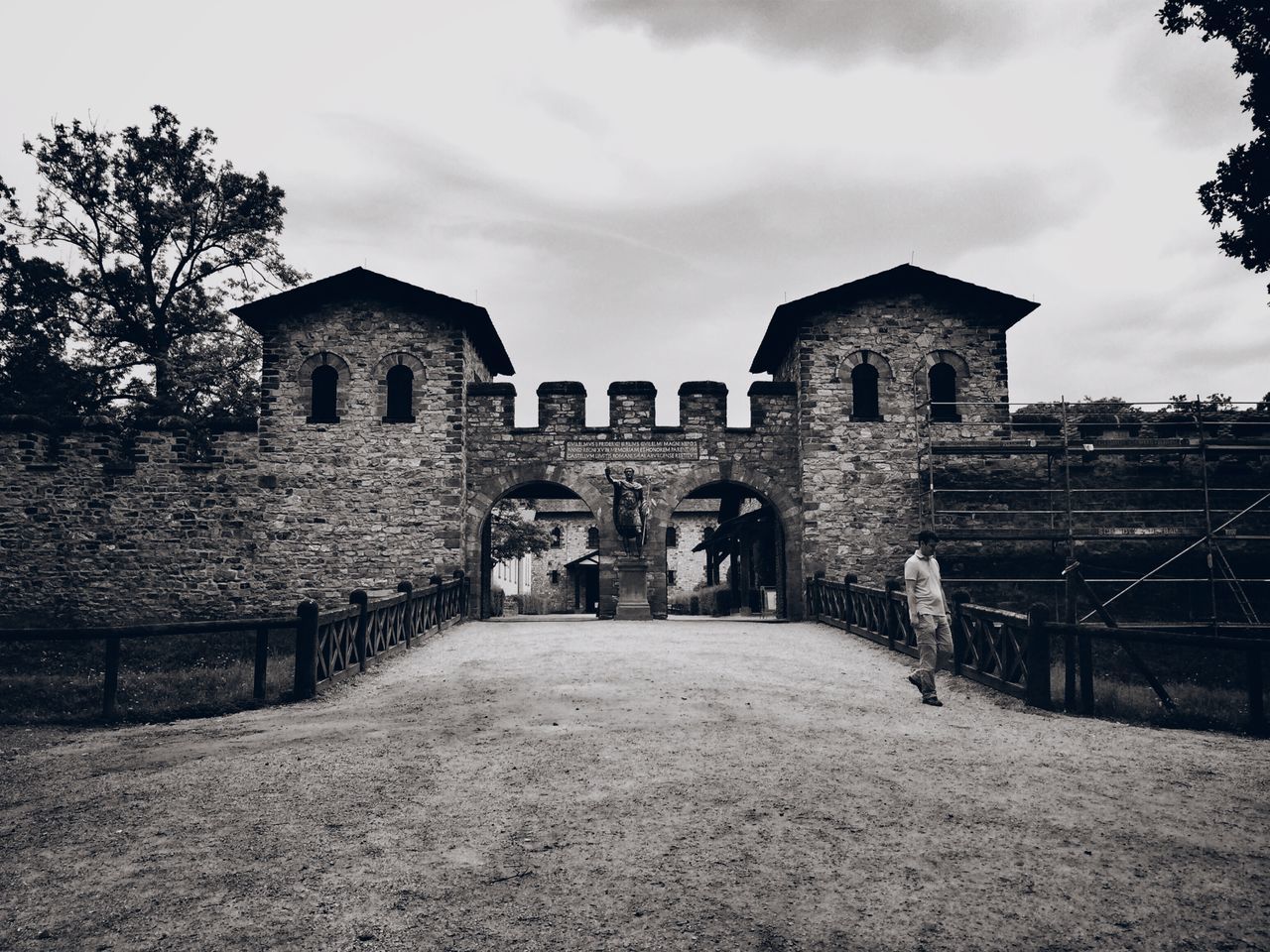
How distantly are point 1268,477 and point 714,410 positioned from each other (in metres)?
9.47

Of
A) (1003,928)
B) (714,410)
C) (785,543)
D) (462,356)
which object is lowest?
(1003,928)

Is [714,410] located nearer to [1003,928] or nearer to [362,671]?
[362,671]

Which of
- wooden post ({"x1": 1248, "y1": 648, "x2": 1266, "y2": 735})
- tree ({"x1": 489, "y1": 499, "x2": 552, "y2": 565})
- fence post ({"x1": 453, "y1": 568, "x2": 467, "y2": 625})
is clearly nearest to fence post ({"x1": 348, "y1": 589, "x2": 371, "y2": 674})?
fence post ({"x1": 453, "y1": 568, "x2": 467, "y2": 625})

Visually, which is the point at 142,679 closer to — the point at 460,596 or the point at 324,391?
the point at 460,596

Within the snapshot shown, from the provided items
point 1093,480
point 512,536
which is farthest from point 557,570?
point 1093,480

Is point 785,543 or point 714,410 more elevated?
point 714,410

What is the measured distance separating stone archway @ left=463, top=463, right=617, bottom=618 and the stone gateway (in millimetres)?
41

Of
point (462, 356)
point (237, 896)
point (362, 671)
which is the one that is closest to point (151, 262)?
point (462, 356)

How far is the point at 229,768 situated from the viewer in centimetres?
506

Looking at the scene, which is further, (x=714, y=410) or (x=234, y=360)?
(x=234, y=360)

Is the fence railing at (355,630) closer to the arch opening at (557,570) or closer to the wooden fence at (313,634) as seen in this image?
the wooden fence at (313,634)

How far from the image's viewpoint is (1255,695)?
242 inches

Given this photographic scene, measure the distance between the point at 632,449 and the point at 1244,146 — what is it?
32.4ft

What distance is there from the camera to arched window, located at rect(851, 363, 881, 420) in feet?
51.9
